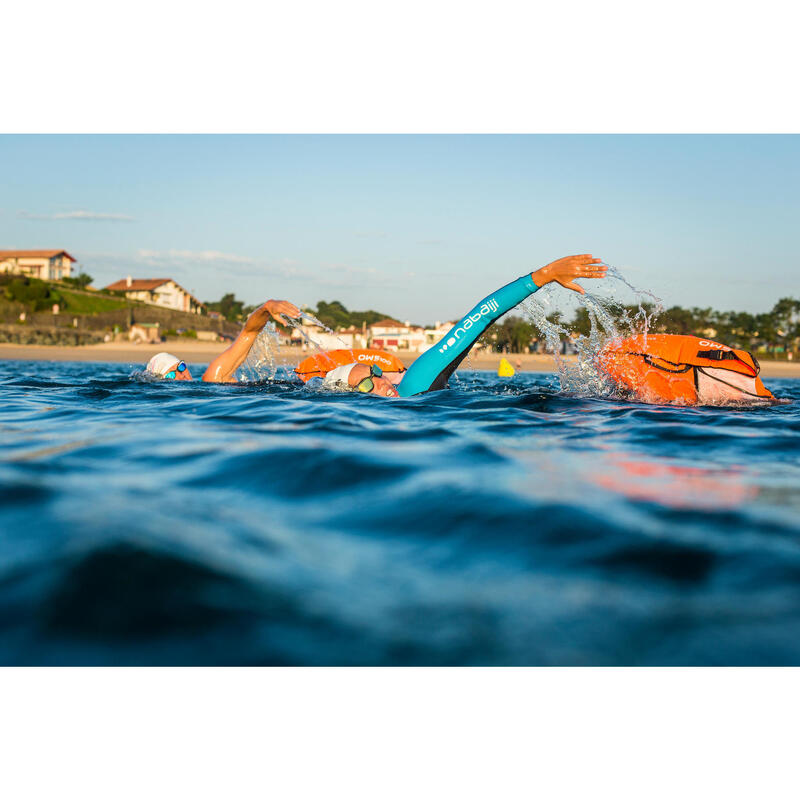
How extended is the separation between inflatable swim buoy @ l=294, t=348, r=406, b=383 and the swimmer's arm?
1.08 m

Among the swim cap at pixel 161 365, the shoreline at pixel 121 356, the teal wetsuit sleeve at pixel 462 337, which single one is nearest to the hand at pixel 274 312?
the teal wetsuit sleeve at pixel 462 337

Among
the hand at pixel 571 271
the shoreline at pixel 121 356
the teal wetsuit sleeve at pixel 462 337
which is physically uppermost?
the hand at pixel 571 271

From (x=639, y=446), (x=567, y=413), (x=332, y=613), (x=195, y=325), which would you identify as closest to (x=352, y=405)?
(x=567, y=413)

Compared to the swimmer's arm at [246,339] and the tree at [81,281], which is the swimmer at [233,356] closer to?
the swimmer's arm at [246,339]

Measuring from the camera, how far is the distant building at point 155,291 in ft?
348

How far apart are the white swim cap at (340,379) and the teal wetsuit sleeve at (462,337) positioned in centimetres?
68

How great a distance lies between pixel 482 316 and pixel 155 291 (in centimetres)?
10919

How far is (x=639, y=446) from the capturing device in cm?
470

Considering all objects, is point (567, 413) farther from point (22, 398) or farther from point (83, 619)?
point (22, 398)

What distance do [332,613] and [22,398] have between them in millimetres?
6998

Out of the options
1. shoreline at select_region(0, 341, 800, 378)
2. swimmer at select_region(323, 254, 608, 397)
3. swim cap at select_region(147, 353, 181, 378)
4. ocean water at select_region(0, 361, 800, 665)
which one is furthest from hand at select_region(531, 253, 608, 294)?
shoreline at select_region(0, 341, 800, 378)

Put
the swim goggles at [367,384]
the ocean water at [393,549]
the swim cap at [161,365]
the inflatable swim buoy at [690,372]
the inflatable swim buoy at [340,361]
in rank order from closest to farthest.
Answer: the ocean water at [393,549], the inflatable swim buoy at [690,372], the swim goggles at [367,384], the inflatable swim buoy at [340,361], the swim cap at [161,365]

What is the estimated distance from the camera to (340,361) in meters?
9.49

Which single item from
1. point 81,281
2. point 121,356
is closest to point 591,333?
point 121,356
